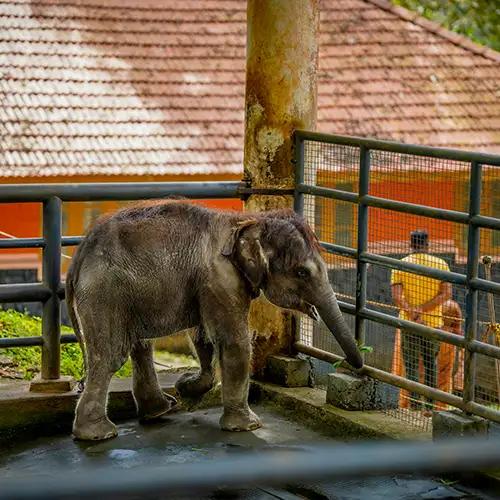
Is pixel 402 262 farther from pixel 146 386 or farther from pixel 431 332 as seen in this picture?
pixel 146 386

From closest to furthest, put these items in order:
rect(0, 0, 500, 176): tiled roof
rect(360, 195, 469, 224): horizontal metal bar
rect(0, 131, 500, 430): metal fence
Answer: rect(360, 195, 469, 224): horizontal metal bar → rect(0, 131, 500, 430): metal fence → rect(0, 0, 500, 176): tiled roof

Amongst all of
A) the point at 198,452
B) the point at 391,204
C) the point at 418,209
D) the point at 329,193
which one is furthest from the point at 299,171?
the point at 198,452

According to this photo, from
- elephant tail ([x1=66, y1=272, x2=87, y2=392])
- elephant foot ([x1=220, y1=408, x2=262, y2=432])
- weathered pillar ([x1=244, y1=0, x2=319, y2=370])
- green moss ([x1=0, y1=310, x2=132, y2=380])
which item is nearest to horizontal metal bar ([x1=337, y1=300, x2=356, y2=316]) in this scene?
weathered pillar ([x1=244, y1=0, x2=319, y2=370])

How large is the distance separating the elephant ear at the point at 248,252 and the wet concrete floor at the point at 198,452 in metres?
0.71

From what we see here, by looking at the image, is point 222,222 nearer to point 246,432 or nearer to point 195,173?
point 246,432

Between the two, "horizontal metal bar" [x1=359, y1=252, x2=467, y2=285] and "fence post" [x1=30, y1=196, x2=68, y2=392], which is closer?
"horizontal metal bar" [x1=359, y1=252, x2=467, y2=285]

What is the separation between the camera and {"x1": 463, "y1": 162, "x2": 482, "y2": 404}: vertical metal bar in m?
4.95

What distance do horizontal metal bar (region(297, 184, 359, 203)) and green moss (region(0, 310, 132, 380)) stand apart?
7.33 feet

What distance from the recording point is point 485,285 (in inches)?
194

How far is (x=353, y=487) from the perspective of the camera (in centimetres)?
482

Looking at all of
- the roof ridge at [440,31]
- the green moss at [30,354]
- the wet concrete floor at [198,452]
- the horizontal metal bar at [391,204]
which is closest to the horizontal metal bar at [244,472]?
the wet concrete floor at [198,452]

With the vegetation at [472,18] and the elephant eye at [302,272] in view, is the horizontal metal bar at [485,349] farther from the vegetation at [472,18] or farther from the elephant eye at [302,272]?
the vegetation at [472,18]

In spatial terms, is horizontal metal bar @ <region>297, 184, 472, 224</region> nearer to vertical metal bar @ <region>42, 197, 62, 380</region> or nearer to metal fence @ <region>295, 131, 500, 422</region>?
metal fence @ <region>295, 131, 500, 422</region>

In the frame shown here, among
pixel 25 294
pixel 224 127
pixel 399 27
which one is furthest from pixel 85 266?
pixel 399 27
